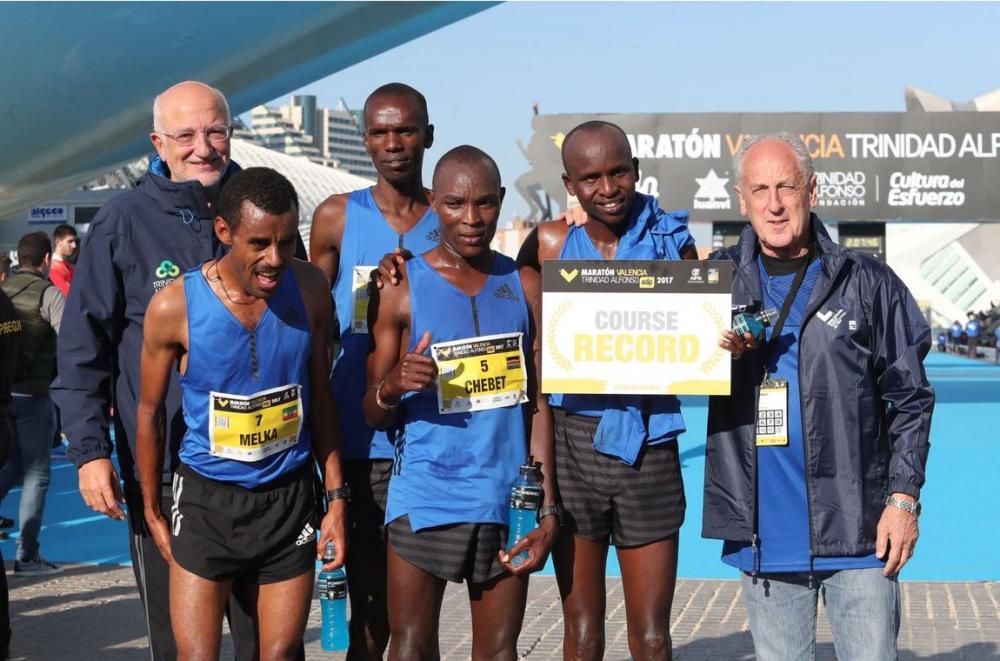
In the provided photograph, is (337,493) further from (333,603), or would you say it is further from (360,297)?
(360,297)

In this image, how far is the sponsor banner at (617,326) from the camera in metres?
4.10

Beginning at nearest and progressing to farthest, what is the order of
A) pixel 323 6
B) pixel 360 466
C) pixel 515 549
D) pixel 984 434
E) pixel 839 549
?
pixel 839 549
pixel 515 549
pixel 360 466
pixel 323 6
pixel 984 434

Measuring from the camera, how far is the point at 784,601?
3781mm

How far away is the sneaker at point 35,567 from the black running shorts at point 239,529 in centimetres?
462

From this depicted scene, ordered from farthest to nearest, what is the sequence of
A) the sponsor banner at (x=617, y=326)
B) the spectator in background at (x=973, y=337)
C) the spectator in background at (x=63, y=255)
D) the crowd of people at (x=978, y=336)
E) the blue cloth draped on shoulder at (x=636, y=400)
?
the spectator in background at (x=973, y=337) → the crowd of people at (x=978, y=336) → the spectator in background at (x=63, y=255) → the blue cloth draped on shoulder at (x=636, y=400) → the sponsor banner at (x=617, y=326)

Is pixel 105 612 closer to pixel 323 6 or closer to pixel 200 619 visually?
pixel 200 619

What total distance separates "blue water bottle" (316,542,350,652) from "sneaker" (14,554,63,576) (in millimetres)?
4661

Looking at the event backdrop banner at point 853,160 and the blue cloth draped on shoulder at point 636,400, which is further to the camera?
the event backdrop banner at point 853,160

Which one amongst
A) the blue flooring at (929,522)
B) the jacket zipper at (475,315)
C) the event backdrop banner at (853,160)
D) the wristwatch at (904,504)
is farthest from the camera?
the event backdrop banner at (853,160)

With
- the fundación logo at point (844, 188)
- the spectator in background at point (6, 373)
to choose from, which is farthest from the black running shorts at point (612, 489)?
the fundación logo at point (844, 188)

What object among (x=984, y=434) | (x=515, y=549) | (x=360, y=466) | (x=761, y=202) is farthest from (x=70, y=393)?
(x=984, y=434)

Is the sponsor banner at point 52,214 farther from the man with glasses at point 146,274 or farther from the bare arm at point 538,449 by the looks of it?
the bare arm at point 538,449

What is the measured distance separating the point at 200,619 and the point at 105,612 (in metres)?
3.54

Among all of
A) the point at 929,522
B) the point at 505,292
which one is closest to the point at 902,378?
the point at 505,292
